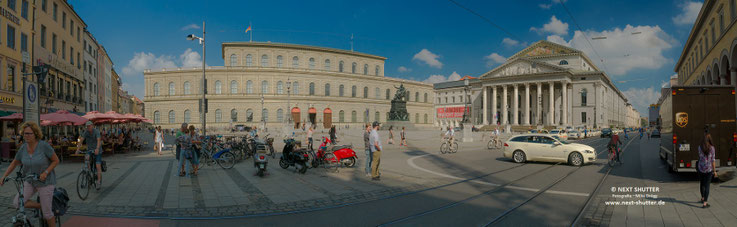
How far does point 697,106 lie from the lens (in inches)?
361

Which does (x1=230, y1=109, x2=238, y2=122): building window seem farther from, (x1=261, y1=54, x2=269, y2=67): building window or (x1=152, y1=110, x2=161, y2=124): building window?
(x1=152, y1=110, x2=161, y2=124): building window

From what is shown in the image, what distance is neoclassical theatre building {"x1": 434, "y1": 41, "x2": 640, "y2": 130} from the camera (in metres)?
72.1

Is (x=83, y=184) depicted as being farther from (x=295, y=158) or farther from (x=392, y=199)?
(x=392, y=199)

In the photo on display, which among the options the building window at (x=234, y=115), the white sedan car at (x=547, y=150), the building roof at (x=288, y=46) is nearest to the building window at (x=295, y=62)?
the building roof at (x=288, y=46)

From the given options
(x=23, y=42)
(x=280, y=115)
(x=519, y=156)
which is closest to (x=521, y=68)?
(x=280, y=115)

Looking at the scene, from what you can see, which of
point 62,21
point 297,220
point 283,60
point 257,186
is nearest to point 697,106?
point 297,220

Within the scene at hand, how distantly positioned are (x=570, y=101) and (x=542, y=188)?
78.0m

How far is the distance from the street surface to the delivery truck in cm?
70

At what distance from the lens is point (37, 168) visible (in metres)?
4.45

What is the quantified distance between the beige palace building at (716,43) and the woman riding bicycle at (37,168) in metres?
26.1

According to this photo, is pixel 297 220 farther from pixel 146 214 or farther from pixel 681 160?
pixel 681 160

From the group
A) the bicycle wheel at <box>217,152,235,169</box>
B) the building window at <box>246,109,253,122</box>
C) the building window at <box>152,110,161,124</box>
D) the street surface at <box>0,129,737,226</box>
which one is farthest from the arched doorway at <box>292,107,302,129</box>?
the street surface at <box>0,129,737,226</box>

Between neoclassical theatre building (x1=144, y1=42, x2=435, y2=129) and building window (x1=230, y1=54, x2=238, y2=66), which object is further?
building window (x1=230, y1=54, x2=238, y2=66)

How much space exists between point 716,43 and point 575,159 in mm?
16821
